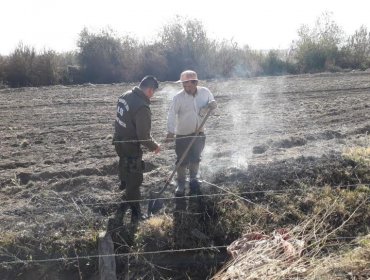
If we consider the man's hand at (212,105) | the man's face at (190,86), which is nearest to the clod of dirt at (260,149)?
the man's hand at (212,105)

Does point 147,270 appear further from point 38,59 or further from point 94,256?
point 38,59

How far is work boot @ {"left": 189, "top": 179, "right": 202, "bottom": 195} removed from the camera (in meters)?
5.76

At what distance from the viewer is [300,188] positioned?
5672 millimetres

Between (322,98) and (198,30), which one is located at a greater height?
(198,30)

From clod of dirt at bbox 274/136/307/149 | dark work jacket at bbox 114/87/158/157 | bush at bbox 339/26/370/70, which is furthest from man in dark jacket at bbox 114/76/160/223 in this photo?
bush at bbox 339/26/370/70

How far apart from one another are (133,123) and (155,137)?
3897mm

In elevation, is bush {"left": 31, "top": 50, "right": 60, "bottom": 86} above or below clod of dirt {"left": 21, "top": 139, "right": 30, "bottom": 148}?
above

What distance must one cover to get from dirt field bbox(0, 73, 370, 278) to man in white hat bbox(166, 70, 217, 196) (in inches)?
14.5

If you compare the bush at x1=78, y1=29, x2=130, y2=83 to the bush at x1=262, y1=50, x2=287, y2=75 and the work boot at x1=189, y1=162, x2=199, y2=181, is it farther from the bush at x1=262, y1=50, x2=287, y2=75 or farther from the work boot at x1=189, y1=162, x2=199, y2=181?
the work boot at x1=189, y1=162, x2=199, y2=181

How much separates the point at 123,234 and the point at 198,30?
20828 millimetres

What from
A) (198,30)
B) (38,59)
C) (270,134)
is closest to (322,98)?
(270,134)

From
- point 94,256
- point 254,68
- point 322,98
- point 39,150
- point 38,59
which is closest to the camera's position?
point 94,256

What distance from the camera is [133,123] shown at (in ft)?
16.9

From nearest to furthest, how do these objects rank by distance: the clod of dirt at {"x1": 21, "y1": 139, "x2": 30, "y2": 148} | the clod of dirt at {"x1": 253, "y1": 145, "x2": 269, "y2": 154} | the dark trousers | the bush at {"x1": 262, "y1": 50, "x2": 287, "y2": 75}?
the dark trousers
the clod of dirt at {"x1": 253, "y1": 145, "x2": 269, "y2": 154}
the clod of dirt at {"x1": 21, "y1": 139, "x2": 30, "y2": 148}
the bush at {"x1": 262, "y1": 50, "x2": 287, "y2": 75}
